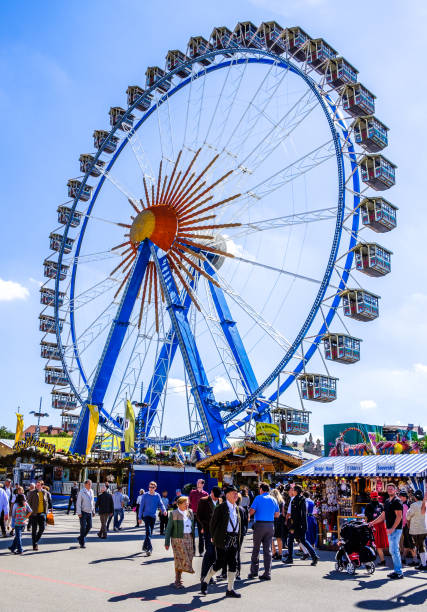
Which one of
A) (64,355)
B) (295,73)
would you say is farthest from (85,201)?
(295,73)

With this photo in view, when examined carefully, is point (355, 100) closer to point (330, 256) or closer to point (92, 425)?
point (330, 256)

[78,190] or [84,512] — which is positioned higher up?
→ [78,190]

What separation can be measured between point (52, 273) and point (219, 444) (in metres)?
17.9

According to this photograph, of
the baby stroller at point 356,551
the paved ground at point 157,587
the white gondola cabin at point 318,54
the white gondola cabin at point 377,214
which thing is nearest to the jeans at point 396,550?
the paved ground at point 157,587

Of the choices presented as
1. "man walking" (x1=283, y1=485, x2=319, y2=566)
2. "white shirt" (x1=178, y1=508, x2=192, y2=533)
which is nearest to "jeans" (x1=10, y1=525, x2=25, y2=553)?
"white shirt" (x1=178, y1=508, x2=192, y2=533)

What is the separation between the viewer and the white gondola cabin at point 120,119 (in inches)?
1318

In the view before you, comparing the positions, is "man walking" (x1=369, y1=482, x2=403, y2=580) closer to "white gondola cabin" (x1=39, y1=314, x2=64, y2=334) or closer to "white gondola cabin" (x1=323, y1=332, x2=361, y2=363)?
"white gondola cabin" (x1=323, y1=332, x2=361, y2=363)

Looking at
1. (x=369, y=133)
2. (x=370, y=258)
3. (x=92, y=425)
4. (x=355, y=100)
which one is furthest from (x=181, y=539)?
(x=92, y=425)

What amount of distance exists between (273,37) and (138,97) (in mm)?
9860

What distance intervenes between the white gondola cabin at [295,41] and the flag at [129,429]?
1631 centimetres

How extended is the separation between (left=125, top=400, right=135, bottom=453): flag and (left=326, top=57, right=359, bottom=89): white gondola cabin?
52.1 feet

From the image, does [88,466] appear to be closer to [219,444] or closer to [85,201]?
[219,444]

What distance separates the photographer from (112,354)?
93.3ft

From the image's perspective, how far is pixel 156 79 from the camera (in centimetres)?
3225
